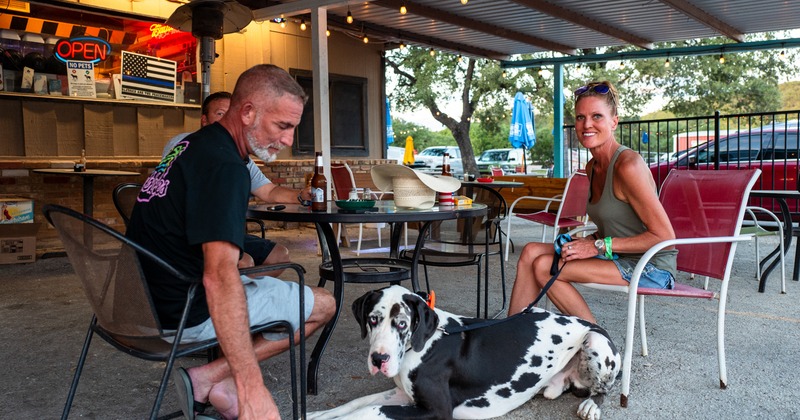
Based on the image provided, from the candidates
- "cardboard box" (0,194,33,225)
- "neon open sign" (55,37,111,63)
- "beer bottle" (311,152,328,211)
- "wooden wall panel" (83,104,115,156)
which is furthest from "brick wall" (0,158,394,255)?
"beer bottle" (311,152,328,211)

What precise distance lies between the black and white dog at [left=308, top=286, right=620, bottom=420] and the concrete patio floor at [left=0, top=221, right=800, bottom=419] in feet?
0.57

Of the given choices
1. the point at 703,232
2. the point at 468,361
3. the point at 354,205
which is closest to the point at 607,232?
the point at 703,232

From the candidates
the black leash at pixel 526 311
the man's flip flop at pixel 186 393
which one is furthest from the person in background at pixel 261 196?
the man's flip flop at pixel 186 393

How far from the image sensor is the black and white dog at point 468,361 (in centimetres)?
234

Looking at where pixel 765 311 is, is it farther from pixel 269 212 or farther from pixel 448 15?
pixel 448 15

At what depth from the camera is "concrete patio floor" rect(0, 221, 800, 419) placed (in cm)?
280

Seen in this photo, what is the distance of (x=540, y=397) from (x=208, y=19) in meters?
5.58

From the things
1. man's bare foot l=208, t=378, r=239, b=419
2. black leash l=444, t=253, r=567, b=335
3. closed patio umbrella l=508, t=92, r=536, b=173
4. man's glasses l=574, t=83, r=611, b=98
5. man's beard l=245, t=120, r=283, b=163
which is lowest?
man's bare foot l=208, t=378, r=239, b=419

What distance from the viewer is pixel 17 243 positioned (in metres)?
6.54

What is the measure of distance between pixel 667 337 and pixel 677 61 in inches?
890

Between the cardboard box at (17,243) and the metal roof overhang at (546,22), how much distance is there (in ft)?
9.93

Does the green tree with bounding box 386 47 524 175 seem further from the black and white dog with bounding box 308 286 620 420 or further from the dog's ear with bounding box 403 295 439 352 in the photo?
the dog's ear with bounding box 403 295 439 352

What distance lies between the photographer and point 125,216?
3439mm

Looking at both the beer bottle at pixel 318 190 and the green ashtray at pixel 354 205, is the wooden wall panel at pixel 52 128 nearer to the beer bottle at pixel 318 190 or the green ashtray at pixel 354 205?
the beer bottle at pixel 318 190
